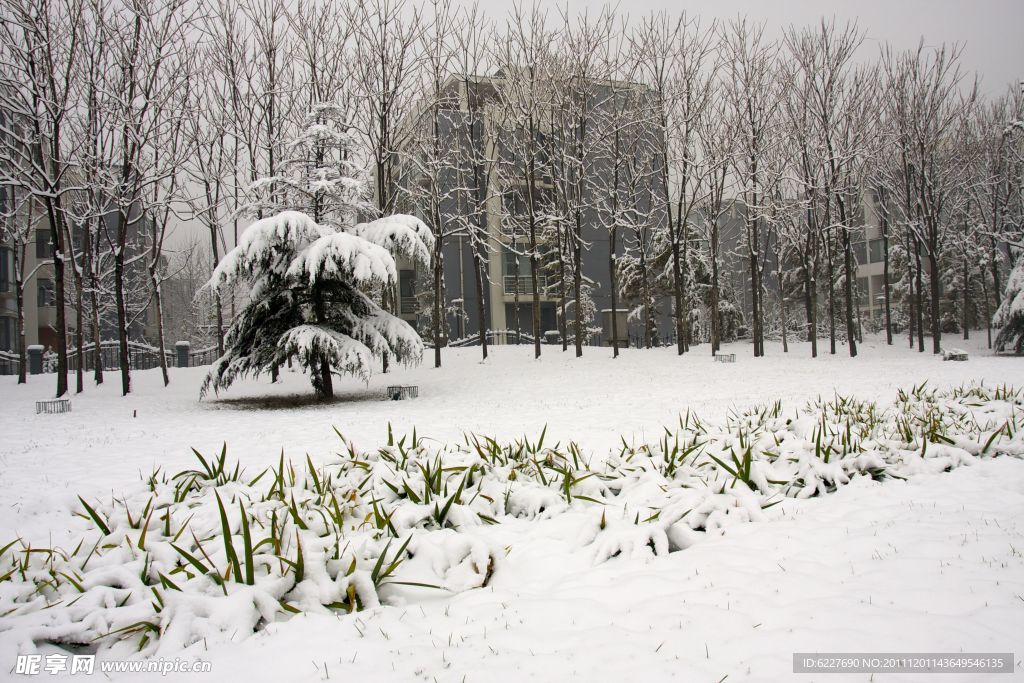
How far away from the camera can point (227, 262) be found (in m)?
11.8

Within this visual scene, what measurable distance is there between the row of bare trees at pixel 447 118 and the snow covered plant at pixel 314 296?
224 centimetres

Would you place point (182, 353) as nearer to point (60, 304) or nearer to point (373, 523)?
point (60, 304)

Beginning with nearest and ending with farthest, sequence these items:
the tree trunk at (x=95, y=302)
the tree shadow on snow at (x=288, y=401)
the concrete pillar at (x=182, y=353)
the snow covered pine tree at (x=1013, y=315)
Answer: the tree shadow on snow at (x=288, y=401), the tree trunk at (x=95, y=302), the snow covered pine tree at (x=1013, y=315), the concrete pillar at (x=182, y=353)

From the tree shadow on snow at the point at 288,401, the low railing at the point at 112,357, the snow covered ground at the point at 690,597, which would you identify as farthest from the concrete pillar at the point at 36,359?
the snow covered ground at the point at 690,597

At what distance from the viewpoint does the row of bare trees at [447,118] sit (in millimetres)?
15383

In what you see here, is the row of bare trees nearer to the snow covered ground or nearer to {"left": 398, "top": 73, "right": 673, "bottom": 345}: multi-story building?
{"left": 398, "top": 73, "right": 673, "bottom": 345}: multi-story building

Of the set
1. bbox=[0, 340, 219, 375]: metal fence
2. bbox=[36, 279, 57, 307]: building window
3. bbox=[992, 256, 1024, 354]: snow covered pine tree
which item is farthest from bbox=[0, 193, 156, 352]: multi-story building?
bbox=[992, 256, 1024, 354]: snow covered pine tree

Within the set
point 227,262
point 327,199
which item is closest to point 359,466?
point 227,262

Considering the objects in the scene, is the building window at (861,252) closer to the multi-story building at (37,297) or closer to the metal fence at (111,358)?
the metal fence at (111,358)

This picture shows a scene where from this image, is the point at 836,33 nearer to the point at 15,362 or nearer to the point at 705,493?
the point at 705,493

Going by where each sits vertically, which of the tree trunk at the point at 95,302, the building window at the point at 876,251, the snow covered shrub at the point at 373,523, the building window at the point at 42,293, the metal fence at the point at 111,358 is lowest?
the snow covered shrub at the point at 373,523

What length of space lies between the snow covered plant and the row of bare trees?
2.24m

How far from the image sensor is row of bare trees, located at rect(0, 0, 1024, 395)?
15383mm

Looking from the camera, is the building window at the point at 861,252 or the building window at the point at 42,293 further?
the building window at the point at 861,252
